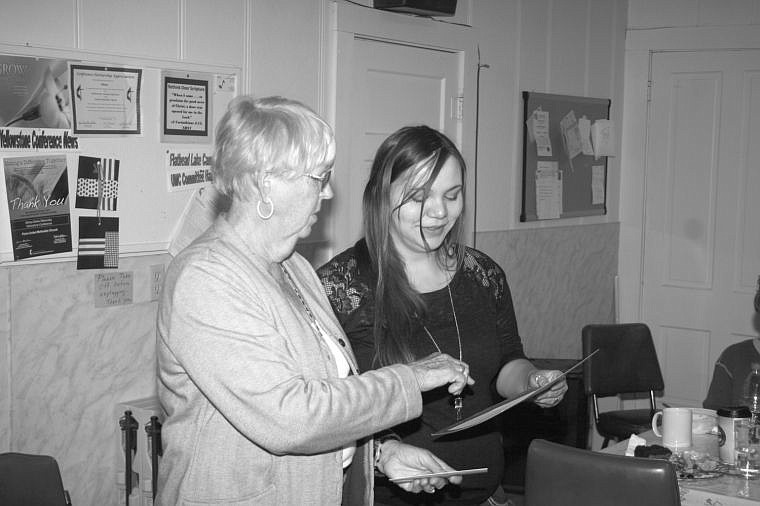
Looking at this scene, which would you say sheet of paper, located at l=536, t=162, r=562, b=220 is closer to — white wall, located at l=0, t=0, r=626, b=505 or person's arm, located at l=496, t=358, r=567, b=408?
white wall, located at l=0, t=0, r=626, b=505

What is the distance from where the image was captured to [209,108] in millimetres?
3178

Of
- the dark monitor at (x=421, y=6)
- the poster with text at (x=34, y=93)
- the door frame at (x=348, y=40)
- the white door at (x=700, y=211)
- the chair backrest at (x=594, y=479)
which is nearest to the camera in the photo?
the chair backrest at (x=594, y=479)

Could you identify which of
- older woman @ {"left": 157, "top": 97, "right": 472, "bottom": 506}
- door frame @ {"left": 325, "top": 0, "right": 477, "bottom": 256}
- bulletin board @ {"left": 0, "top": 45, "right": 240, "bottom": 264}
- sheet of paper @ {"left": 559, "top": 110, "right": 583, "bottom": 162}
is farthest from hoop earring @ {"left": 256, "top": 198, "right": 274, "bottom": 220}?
sheet of paper @ {"left": 559, "top": 110, "right": 583, "bottom": 162}

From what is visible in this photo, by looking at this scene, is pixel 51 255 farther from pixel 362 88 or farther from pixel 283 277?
pixel 362 88

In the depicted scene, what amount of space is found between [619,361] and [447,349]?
234 centimetres

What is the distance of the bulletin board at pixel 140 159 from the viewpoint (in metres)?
2.67

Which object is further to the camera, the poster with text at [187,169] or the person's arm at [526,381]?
the poster with text at [187,169]

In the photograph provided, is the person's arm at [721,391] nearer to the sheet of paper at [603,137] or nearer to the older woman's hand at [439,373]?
the older woman's hand at [439,373]

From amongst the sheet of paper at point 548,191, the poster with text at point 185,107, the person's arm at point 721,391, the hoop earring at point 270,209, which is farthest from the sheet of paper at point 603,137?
the hoop earring at point 270,209

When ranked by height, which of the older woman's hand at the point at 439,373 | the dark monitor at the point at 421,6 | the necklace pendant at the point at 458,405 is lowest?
the necklace pendant at the point at 458,405

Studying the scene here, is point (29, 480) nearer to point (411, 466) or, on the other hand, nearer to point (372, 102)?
point (411, 466)

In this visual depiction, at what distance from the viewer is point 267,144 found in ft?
5.17

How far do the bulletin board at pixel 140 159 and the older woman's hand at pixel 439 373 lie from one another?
4.80 ft

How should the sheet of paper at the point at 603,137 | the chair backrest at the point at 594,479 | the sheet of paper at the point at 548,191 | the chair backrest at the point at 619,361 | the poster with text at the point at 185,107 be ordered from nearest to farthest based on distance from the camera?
the chair backrest at the point at 594,479
the poster with text at the point at 185,107
the chair backrest at the point at 619,361
the sheet of paper at the point at 548,191
the sheet of paper at the point at 603,137
